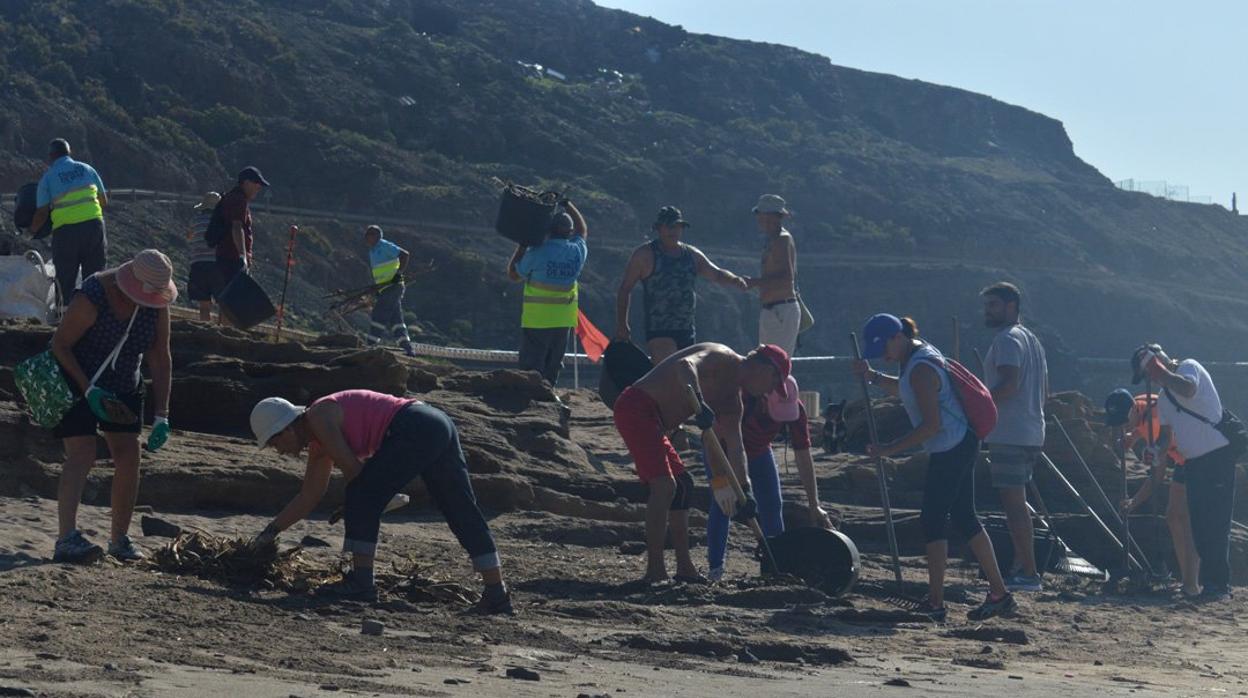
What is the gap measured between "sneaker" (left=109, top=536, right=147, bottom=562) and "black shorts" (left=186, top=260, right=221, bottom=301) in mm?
5772

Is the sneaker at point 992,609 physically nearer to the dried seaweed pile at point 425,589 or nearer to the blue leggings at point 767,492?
the blue leggings at point 767,492

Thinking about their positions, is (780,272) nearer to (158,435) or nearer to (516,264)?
(516,264)

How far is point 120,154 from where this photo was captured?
148ft

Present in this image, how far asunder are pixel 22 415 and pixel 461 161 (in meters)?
48.4

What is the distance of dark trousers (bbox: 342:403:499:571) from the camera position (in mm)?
7824

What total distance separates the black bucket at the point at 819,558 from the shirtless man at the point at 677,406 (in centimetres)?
54

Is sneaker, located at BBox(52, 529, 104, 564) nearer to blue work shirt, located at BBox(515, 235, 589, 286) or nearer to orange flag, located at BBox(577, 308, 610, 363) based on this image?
blue work shirt, located at BBox(515, 235, 589, 286)

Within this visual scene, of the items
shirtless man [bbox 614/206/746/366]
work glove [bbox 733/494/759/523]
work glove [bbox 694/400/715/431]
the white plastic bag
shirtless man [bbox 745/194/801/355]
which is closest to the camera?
work glove [bbox 694/400/715/431]

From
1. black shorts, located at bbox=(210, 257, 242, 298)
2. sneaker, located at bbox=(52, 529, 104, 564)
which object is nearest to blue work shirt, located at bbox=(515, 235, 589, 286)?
black shorts, located at bbox=(210, 257, 242, 298)

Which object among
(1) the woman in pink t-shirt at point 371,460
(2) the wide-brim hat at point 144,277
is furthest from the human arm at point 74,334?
(1) the woman in pink t-shirt at point 371,460

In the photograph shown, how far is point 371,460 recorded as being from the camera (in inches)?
309

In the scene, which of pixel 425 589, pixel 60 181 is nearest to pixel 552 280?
pixel 60 181

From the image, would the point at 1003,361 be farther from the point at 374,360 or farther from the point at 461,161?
the point at 461,161

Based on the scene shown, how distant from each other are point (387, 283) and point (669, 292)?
6090 millimetres
